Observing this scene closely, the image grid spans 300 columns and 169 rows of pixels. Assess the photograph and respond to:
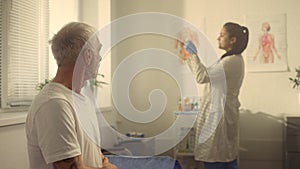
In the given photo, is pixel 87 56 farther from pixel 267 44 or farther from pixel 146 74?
pixel 267 44

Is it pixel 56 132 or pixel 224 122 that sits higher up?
pixel 56 132

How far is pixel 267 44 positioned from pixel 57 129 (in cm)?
261

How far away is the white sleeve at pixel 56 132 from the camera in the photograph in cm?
76

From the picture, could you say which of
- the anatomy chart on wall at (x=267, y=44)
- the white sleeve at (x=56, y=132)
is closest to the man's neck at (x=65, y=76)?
the white sleeve at (x=56, y=132)

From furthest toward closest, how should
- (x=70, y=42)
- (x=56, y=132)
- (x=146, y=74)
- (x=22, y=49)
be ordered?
(x=146, y=74) → (x=22, y=49) → (x=70, y=42) → (x=56, y=132)

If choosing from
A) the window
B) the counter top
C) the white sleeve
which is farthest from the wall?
the white sleeve

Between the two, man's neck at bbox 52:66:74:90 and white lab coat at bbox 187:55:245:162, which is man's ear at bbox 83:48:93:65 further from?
white lab coat at bbox 187:55:245:162

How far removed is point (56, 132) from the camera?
2.50ft

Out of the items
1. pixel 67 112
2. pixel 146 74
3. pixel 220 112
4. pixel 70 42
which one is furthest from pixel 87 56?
pixel 146 74

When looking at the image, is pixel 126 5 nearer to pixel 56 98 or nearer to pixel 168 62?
pixel 168 62

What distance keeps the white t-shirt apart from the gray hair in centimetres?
9

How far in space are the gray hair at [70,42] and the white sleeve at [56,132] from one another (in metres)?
0.17

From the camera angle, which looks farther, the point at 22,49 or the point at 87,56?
the point at 22,49

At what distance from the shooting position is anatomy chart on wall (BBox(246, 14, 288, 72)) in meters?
2.89
